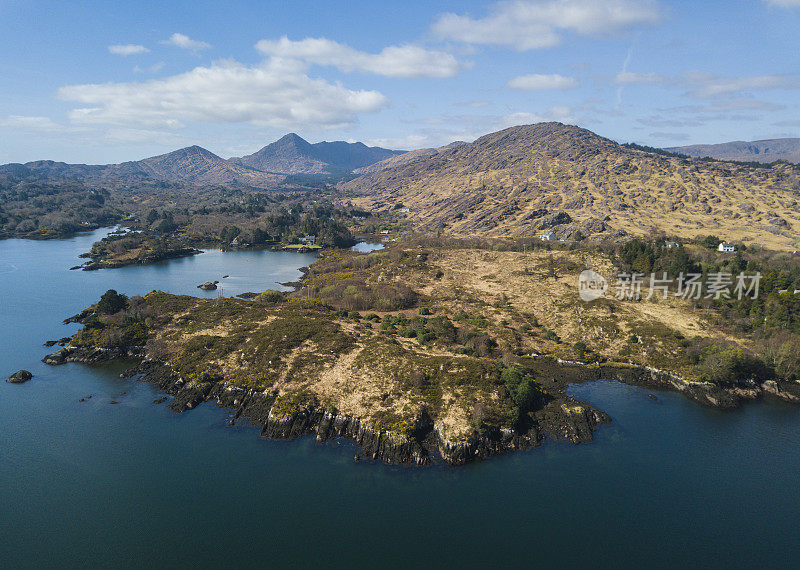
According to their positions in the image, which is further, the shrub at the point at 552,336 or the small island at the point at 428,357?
the shrub at the point at 552,336

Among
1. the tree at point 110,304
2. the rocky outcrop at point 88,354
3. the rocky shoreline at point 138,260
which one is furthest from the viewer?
the rocky shoreline at point 138,260

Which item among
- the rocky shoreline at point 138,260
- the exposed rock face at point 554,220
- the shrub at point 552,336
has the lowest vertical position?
the shrub at point 552,336

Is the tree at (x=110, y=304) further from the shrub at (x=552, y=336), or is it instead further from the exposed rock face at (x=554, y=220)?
the exposed rock face at (x=554, y=220)

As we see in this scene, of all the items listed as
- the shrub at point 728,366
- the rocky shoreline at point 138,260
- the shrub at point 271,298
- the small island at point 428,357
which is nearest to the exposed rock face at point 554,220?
the small island at point 428,357

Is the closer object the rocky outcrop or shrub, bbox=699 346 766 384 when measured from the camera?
shrub, bbox=699 346 766 384

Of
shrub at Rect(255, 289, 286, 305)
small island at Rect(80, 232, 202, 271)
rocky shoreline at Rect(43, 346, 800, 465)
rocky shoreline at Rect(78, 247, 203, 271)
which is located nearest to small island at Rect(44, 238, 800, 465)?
rocky shoreline at Rect(43, 346, 800, 465)

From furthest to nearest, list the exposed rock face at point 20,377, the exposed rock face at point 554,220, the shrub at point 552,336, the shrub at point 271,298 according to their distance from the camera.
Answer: the exposed rock face at point 554,220, the shrub at point 271,298, the shrub at point 552,336, the exposed rock face at point 20,377

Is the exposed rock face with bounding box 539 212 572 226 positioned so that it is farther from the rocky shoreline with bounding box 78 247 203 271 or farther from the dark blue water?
the rocky shoreline with bounding box 78 247 203 271
